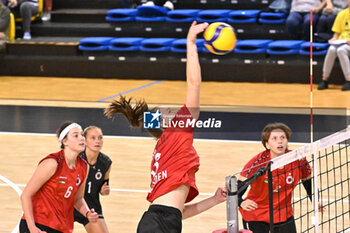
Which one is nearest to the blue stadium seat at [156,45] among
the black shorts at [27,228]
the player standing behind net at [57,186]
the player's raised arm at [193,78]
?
the player standing behind net at [57,186]

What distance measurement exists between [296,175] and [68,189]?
1.88m

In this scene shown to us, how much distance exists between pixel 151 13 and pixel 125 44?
3.69 feet

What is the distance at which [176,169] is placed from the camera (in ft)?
15.6

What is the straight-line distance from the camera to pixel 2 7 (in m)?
17.3

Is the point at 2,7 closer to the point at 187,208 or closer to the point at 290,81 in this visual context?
the point at 290,81

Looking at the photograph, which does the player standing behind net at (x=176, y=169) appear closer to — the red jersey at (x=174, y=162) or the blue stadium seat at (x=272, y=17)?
the red jersey at (x=174, y=162)

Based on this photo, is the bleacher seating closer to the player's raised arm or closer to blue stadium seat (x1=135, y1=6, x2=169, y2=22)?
blue stadium seat (x1=135, y1=6, x2=169, y2=22)

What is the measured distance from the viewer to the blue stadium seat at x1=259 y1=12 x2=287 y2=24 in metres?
16.8

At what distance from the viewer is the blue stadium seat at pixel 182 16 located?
684 inches

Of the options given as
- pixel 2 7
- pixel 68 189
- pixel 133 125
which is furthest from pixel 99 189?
pixel 2 7

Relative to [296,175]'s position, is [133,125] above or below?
above

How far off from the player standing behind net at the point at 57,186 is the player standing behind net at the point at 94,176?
0.87 meters

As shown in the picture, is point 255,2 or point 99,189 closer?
point 99,189

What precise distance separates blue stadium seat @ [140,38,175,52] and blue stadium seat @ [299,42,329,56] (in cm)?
311
